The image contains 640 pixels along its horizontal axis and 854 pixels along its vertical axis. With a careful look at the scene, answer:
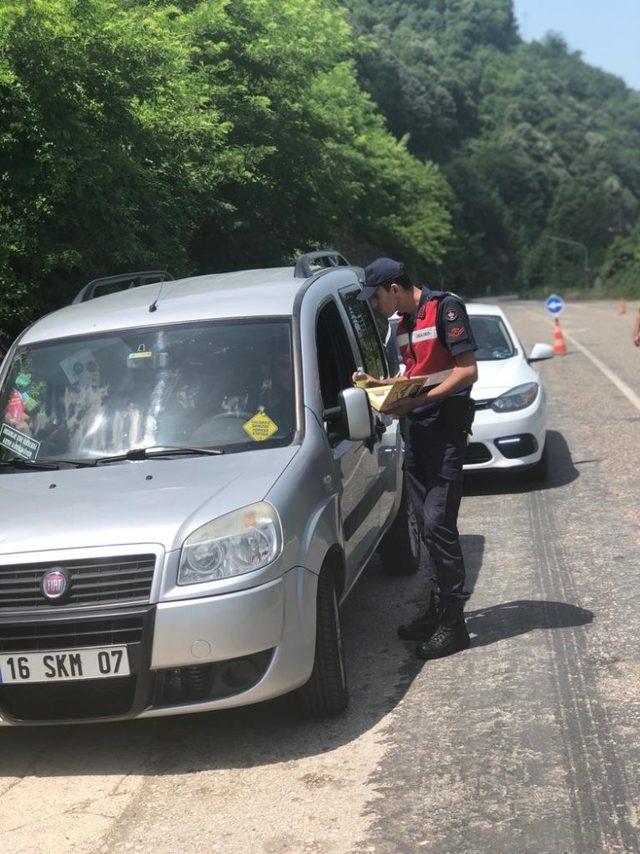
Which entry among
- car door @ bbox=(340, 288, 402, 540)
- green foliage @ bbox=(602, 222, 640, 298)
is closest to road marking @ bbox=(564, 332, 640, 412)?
car door @ bbox=(340, 288, 402, 540)

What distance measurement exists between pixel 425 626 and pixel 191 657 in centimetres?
193

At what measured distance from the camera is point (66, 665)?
4.59 meters

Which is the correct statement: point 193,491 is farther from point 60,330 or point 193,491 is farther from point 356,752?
point 60,330

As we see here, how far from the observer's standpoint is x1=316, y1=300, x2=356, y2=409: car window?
5934 millimetres

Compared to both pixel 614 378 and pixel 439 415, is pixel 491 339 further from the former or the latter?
pixel 614 378

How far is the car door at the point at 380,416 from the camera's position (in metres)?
6.77

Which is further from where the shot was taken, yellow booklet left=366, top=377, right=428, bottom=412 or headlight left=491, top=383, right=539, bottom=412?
headlight left=491, top=383, right=539, bottom=412

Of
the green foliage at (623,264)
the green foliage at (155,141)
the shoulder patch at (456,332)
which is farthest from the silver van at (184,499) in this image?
the green foliage at (623,264)

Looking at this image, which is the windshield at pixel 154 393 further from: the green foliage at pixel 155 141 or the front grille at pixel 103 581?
the green foliage at pixel 155 141

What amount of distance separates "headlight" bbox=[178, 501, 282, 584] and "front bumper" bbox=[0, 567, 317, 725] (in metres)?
0.10

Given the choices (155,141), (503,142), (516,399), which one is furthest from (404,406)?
(503,142)

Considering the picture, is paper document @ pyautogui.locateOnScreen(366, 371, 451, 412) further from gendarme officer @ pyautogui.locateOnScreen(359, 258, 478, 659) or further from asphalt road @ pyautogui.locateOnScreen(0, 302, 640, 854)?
asphalt road @ pyautogui.locateOnScreen(0, 302, 640, 854)

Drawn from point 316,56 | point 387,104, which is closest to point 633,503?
point 316,56

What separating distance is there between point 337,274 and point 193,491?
7.83ft
